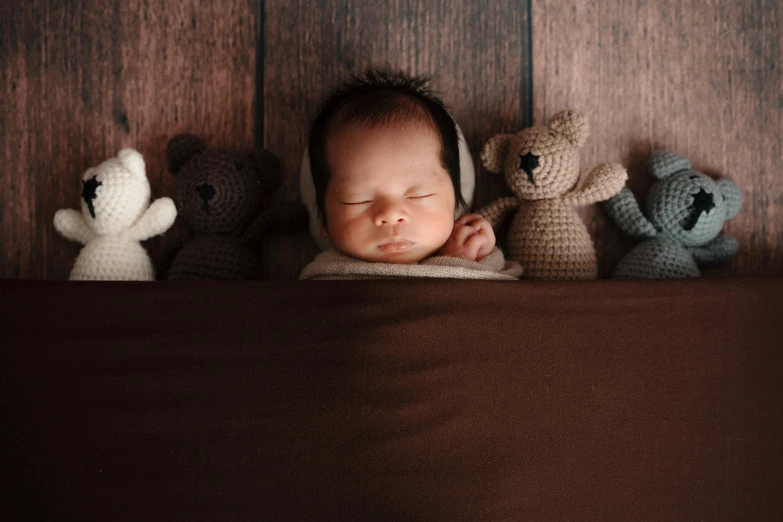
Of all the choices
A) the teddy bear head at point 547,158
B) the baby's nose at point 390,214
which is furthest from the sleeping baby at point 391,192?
the teddy bear head at point 547,158

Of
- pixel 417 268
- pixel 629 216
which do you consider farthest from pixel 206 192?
pixel 629 216

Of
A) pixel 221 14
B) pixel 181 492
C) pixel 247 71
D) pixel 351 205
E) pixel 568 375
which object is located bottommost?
pixel 181 492

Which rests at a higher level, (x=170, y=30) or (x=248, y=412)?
(x=170, y=30)

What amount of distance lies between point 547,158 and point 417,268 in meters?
0.28

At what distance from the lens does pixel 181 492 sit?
0.63 m

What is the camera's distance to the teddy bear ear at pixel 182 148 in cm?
86

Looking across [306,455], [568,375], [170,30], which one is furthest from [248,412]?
[170,30]

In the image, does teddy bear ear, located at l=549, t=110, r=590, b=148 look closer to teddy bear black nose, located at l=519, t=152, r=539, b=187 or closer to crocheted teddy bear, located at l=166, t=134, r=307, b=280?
teddy bear black nose, located at l=519, t=152, r=539, b=187

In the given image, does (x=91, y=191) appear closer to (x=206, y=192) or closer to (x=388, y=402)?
(x=206, y=192)

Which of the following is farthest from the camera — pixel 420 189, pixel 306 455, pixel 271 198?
pixel 271 198

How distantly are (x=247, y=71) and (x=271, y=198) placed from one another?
233 millimetres

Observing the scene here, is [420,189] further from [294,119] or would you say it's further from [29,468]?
[29,468]

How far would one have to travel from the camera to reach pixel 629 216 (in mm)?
873

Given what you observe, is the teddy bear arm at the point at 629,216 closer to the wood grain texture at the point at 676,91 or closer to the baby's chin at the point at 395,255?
the wood grain texture at the point at 676,91
